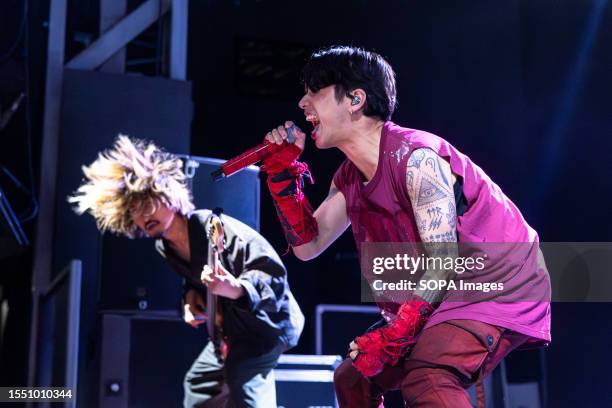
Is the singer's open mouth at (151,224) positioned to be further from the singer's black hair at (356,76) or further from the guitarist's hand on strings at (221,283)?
the singer's black hair at (356,76)

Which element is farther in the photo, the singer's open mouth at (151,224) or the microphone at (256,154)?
the singer's open mouth at (151,224)

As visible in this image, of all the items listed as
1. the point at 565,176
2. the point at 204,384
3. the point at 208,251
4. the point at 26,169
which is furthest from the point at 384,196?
the point at 26,169

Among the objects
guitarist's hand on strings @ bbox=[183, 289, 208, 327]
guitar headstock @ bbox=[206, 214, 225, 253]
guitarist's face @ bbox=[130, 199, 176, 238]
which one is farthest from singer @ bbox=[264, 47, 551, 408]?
guitarist's face @ bbox=[130, 199, 176, 238]

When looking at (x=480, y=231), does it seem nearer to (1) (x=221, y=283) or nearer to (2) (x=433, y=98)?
(1) (x=221, y=283)

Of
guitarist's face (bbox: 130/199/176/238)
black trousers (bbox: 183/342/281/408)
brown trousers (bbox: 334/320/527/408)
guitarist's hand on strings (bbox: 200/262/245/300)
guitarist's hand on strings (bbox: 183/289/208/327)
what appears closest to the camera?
brown trousers (bbox: 334/320/527/408)

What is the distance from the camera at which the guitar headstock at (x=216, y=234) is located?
10.8 ft

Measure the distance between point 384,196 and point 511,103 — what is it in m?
3.86

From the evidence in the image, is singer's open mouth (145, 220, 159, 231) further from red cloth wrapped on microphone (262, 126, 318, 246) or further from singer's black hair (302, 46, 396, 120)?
singer's black hair (302, 46, 396, 120)

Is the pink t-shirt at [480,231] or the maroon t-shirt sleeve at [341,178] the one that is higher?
the maroon t-shirt sleeve at [341,178]

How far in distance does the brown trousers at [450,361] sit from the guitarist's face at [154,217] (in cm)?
191

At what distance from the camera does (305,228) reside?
252 centimetres

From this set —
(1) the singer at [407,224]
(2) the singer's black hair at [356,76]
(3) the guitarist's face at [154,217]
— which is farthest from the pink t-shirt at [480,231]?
(3) the guitarist's face at [154,217]

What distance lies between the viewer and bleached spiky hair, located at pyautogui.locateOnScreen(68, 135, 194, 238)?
382 cm

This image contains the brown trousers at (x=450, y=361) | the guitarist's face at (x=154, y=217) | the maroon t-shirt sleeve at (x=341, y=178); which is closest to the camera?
the brown trousers at (x=450, y=361)
